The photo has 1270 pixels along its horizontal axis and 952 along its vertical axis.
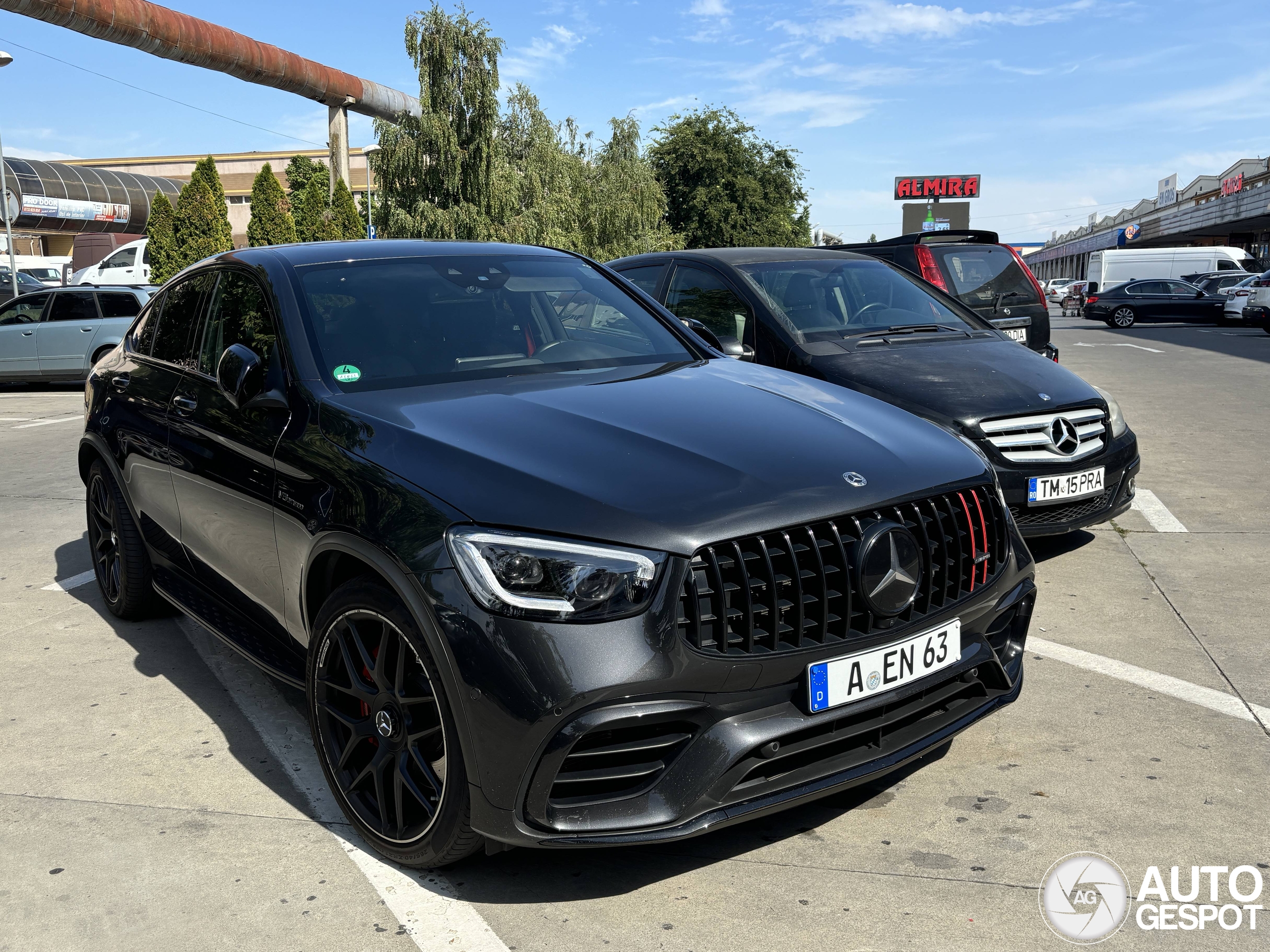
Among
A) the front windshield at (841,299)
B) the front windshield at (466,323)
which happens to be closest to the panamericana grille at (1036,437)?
the front windshield at (841,299)

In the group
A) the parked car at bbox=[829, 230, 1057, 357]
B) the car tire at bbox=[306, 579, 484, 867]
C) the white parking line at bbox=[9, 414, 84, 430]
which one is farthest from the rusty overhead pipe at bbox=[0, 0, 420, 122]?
the car tire at bbox=[306, 579, 484, 867]

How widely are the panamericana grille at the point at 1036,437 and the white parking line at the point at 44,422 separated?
438 inches

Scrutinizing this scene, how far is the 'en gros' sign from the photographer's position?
8875 centimetres

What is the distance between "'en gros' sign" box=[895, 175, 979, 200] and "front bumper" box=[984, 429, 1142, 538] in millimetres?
86956

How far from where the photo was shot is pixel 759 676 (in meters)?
2.50

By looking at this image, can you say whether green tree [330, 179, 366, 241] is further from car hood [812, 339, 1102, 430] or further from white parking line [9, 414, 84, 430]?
car hood [812, 339, 1102, 430]

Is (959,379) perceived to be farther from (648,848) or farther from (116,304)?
(116,304)

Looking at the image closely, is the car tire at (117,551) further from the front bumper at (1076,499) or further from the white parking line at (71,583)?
the front bumper at (1076,499)

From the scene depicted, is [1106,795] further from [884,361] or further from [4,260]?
[4,260]

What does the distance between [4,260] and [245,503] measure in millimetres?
50693

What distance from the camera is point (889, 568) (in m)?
2.67

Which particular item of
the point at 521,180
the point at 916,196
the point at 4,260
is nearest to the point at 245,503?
the point at 521,180

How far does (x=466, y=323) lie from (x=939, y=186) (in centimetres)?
9256

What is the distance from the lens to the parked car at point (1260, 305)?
2547 centimetres
